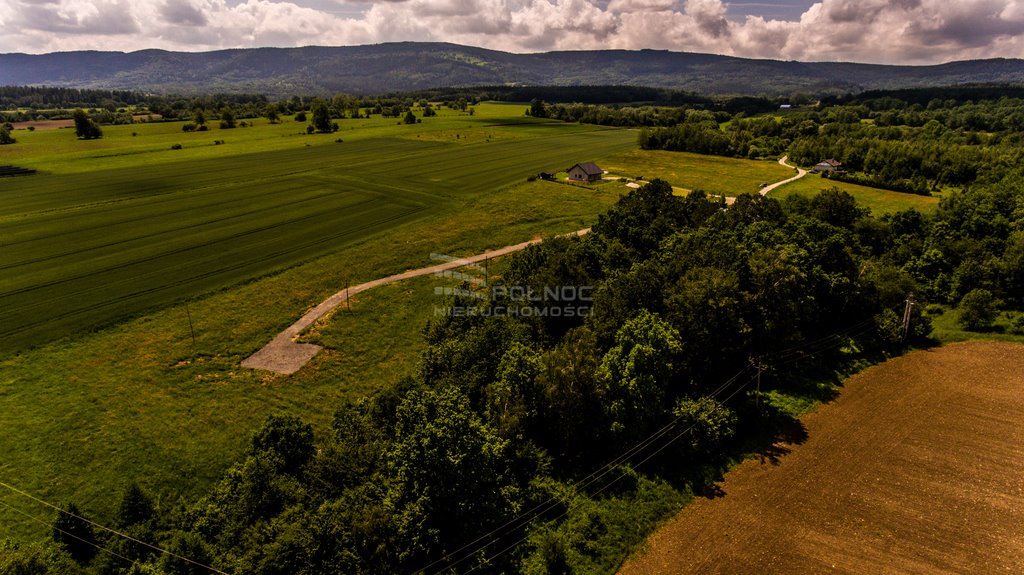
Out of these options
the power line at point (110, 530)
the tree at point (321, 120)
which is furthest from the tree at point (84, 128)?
the power line at point (110, 530)

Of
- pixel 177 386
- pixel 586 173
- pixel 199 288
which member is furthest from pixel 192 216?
pixel 586 173

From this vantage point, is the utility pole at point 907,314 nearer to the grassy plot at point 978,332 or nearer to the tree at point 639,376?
the grassy plot at point 978,332

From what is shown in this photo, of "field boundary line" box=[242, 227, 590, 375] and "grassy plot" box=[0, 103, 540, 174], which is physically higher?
"grassy plot" box=[0, 103, 540, 174]

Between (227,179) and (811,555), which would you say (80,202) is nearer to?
(227,179)

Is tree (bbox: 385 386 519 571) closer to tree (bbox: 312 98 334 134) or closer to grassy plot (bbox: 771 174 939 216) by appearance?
grassy plot (bbox: 771 174 939 216)

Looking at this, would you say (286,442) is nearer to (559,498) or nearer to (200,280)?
(559,498)

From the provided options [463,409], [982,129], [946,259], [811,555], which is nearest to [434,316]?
[463,409]

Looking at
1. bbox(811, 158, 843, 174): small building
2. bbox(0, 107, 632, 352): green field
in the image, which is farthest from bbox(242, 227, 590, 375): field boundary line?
bbox(811, 158, 843, 174): small building
